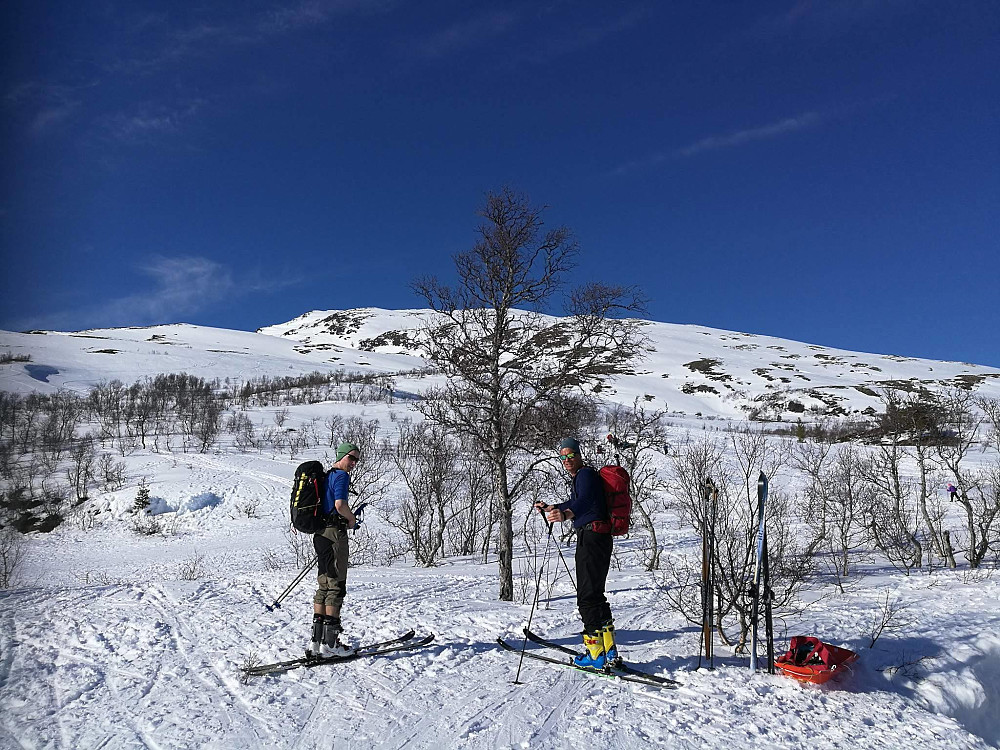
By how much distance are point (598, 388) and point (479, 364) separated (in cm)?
220

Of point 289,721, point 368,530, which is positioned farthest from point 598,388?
point 368,530

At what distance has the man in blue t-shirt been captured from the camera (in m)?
6.03

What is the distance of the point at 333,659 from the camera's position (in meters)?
5.96

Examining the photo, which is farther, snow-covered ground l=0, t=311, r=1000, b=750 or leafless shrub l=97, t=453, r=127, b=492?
leafless shrub l=97, t=453, r=127, b=492

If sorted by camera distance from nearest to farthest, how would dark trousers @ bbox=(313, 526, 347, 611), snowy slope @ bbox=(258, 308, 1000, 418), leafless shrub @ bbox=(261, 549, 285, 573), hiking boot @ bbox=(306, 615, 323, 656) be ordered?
hiking boot @ bbox=(306, 615, 323, 656) → dark trousers @ bbox=(313, 526, 347, 611) → leafless shrub @ bbox=(261, 549, 285, 573) → snowy slope @ bbox=(258, 308, 1000, 418)

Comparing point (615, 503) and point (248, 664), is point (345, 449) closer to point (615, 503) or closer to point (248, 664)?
point (248, 664)

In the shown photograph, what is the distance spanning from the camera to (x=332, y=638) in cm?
602

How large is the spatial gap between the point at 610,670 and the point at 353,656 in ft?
8.92

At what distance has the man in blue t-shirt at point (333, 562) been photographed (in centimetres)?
603

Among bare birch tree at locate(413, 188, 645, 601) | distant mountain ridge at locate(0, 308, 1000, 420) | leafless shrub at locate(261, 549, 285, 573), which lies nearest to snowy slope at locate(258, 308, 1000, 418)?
distant mountain ridge at locate(0, 308, 1000, 420)

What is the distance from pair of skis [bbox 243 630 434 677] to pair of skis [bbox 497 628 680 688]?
3.57 ft

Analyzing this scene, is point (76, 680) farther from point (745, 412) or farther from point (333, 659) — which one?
point (745, 412)

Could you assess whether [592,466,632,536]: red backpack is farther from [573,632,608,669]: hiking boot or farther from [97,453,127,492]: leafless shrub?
[97,453,127,492]: leafless shrub

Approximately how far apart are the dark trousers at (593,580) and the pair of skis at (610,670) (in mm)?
405
